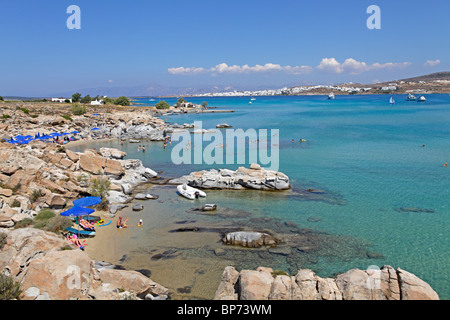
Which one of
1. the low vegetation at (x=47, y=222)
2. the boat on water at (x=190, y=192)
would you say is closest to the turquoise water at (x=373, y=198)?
the boat on water at (x=190, y=192)

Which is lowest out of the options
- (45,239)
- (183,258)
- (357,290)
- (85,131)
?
(183,258)

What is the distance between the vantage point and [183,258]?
1745 centimetres

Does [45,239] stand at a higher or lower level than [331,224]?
higher

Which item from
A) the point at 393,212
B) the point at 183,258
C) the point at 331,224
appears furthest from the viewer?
the point at 393,212

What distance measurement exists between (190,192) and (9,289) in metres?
18.5

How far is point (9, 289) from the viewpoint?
10414mm

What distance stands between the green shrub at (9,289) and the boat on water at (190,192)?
17.8 m

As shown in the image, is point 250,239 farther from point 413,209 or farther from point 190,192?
point 413,209

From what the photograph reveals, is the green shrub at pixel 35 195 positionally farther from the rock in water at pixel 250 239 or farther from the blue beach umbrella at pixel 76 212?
the rock in water at pixel 250 239

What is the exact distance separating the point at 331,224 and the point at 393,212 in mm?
5916

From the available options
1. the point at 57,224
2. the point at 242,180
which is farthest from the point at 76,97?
the point at 57,224

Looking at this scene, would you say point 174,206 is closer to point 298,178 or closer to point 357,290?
point 298,178
